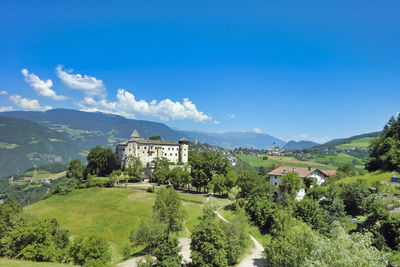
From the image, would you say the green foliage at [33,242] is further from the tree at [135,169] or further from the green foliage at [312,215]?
the tree at [135,169]

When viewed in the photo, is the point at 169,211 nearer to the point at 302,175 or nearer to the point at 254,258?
the point at 254,258

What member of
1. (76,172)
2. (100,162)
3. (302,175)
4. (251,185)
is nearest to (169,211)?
(251,185)

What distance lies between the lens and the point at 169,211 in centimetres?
3891

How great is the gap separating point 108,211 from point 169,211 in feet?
93.4

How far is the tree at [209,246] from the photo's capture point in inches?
1243

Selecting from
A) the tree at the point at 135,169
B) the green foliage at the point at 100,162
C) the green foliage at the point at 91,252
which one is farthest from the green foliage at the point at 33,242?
the green foliage at the point at 100,162

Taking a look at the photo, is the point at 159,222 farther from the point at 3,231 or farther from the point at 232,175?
the point at 232,175

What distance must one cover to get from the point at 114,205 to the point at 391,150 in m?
77.6

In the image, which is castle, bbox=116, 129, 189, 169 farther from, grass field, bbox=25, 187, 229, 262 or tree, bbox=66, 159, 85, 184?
grass field, bbox=25, 187, 229, 262

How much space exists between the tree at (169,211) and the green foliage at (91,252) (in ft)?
31.6

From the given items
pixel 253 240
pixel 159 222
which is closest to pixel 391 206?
pixel 253 240

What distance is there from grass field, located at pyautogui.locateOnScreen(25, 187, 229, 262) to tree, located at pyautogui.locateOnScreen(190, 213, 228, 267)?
13.3 metres

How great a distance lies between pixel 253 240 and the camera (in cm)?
4609

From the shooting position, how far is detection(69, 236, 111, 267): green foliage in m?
29.7
